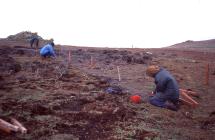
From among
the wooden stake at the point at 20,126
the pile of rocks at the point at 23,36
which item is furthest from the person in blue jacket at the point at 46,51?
the pile of rocks at the point at 23,36

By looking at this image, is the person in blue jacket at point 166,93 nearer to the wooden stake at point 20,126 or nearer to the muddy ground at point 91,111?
the muddy ground at point 91,111

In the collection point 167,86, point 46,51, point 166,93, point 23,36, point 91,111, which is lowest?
point 91,111

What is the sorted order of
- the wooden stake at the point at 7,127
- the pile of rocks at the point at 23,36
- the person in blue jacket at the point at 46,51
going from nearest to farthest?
the wooden stake at the point at 7,127, the person in blue jacket at the point at 46,51, the pile of rocks at the point at 23,36

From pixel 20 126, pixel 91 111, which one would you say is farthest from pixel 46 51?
pixel 20 126

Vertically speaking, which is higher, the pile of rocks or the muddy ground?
the pile of rocks

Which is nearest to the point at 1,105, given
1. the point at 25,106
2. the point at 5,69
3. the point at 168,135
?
the point at 25,106

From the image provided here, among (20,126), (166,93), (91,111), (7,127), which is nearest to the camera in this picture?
(7,127)

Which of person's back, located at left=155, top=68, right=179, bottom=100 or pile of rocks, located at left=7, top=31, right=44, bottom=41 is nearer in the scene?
person's back, located at left=155, top=68, right=179, bottom=100

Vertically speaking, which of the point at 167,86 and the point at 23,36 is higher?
the point at 23,36

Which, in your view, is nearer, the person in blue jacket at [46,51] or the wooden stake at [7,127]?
the wooden stake at [7,127]

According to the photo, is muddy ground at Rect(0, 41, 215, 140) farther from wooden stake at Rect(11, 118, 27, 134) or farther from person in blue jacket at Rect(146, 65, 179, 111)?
person in blue jacket at Rect(146, 65, 179, 111)

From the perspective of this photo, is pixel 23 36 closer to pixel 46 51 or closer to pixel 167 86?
pixel 46 51

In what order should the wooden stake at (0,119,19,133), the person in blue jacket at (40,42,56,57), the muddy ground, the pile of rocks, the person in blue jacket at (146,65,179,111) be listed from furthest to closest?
the pile of rocks
the person in blue jacket at (40,42,56,57)
the person in blue jacket at (146,65,179,111)
the muddy ground
the wooden stake at (0,119,19,133)

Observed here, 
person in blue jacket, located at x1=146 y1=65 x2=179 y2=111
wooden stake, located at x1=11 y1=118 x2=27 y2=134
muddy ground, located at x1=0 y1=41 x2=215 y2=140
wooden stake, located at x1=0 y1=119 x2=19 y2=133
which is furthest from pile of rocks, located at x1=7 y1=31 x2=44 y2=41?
wooden stake, located at x1=0 y1=119 x2=19 y2=133
